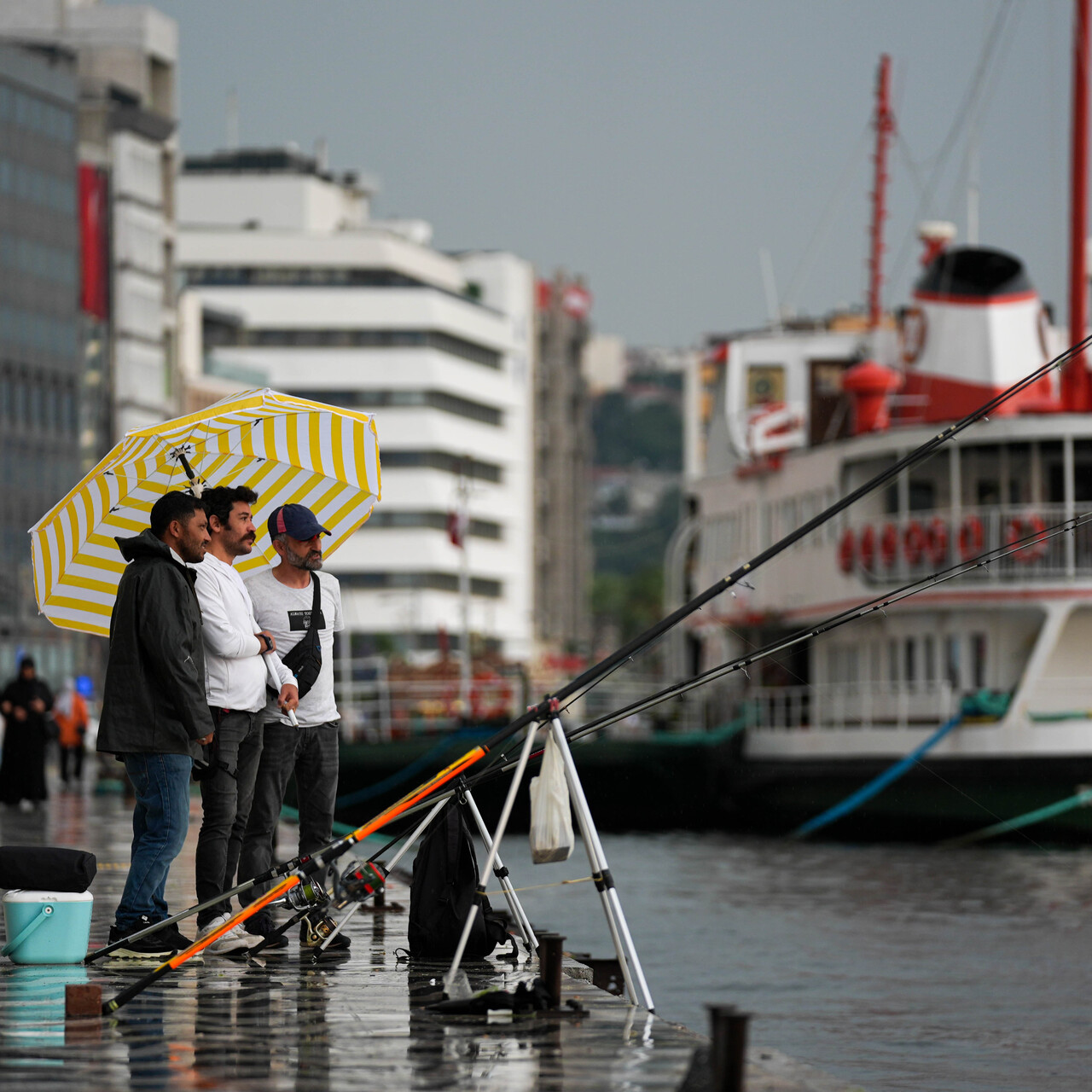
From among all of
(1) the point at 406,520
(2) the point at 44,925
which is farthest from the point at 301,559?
(1) the point at 406,520

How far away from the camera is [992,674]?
3134cm

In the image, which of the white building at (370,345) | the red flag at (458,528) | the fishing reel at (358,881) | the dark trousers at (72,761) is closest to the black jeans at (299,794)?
the fishing reel at (358,881)

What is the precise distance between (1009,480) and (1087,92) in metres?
6.35

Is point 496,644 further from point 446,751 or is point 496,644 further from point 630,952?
point 630,952

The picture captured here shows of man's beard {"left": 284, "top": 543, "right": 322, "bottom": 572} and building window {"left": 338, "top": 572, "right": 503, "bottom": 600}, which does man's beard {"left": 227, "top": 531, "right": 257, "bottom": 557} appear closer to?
man's beard {"left": 284, "top": 543, "right": 322, "bottom": 572}

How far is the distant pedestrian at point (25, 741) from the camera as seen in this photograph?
24094 millimetres

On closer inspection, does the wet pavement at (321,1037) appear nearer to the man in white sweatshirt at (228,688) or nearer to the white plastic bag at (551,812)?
the man in white sweatshirt at (228,688)

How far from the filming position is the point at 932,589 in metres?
30.4

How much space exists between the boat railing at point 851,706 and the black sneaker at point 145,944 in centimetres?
2143

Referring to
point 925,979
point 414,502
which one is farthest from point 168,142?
point 925,979

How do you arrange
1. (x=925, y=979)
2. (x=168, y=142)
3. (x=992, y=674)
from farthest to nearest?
(x=168, y=142) < (x=992, y=674) < (x=925, y=979)

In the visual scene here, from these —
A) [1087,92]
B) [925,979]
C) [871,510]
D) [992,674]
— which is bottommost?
[925,979]

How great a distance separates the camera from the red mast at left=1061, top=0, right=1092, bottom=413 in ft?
107

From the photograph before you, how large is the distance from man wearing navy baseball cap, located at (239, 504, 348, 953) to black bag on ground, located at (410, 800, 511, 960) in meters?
0.58
